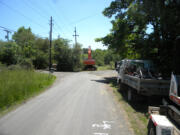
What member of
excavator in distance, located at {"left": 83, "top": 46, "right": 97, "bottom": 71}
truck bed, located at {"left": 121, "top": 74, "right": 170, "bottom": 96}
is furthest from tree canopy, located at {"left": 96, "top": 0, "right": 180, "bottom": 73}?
excavator in distance, located at {"left": 83, "top": 46, "right": 97, "bottom": 71}

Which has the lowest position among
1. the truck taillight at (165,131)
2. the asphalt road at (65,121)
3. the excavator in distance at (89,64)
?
the asphalt road at (65,121)

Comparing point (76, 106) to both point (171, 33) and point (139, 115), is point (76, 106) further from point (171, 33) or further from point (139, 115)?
point (171, 33)

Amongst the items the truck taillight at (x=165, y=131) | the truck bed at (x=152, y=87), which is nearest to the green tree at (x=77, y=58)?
the truck bed at (x=152, y=87)

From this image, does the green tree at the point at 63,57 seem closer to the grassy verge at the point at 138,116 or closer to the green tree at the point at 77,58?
the green tree at the point at 77,58

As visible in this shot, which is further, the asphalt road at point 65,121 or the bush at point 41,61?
the bush at point 41,61

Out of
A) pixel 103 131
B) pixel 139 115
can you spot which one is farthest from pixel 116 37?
pixel 103 131

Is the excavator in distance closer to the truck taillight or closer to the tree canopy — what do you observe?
the tree canopy

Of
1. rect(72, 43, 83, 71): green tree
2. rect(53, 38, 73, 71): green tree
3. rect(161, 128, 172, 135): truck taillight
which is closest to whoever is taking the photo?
rect(161, 128, 172, 135): truck taillight

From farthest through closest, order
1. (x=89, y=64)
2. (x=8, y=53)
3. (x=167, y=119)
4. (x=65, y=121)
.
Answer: (x=89, y=64), (x=8, y=53), (x=65, y=121), (x=167, y=119)

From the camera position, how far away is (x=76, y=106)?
769 cm

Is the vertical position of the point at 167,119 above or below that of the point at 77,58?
below

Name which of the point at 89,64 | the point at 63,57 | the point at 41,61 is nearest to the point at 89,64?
the point at 89,64

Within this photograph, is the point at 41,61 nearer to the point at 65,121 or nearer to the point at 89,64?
the point at 89,64

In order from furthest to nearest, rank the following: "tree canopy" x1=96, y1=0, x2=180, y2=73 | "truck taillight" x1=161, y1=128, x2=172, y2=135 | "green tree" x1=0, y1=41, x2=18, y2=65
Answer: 1. "green tree" x1=0, y1=41, x2=18, y2=65
2. "tree canopy" x1=96, y1=0, x2=180, y2=73
3. "truck taillight" x1=161, y1=128, x2=172, y2=135
